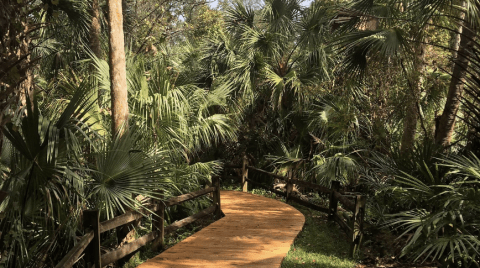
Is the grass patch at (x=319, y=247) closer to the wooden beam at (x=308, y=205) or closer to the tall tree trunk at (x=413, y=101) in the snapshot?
the wooden beam at (x=308, y=205)

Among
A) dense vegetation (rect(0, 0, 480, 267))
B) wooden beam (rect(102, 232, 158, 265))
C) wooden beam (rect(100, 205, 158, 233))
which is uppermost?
dense vegetation (rect(0, 0, 480, 267))

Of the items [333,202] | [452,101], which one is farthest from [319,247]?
[452,101]

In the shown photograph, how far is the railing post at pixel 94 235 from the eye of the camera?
4.89 meters

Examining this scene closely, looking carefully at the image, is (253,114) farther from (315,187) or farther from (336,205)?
(336,205)

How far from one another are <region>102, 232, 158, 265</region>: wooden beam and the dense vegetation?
507 millimetres

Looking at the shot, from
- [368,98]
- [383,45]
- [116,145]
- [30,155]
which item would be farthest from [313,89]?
[30,155]

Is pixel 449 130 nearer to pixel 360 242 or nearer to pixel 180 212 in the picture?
pixel 360 242

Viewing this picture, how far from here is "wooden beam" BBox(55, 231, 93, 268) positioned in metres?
4.07

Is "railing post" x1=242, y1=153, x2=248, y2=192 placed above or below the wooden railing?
above

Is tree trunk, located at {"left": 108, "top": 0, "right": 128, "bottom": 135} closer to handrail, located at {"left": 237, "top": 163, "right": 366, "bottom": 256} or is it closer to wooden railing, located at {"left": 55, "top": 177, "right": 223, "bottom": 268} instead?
wooden railing, located at {"left": 55, "top": 177, "right": 223, "bottom": 268}

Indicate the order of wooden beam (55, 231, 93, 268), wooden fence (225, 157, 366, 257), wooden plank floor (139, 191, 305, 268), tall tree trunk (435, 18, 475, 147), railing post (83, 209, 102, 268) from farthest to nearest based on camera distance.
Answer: wooden fence (225, 157, 366, 257), tall tree trunk (435, 18, 475, 147), wooden plank floor (139, 191, 305, 268), railing post (83, 209, 102, 268), wooden beam (55, 231, 93, 268)

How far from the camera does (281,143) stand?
12461mm

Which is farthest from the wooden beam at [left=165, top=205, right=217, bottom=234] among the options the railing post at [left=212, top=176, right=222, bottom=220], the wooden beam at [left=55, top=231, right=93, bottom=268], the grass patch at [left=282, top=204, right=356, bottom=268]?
the wooden beam at [left=55, top=231, right=93, bottom=268]

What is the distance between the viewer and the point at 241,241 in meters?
7.28
